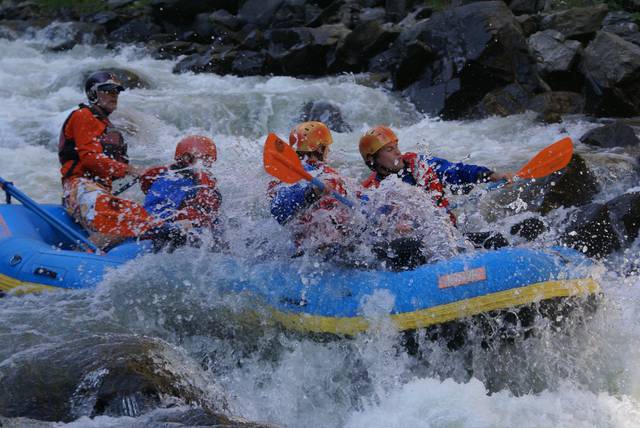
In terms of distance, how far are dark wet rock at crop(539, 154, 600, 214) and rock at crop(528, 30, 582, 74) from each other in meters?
4.01

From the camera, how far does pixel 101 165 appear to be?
619cm

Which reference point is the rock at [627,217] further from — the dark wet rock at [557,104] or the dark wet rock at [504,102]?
the dark wet rock at [504,102]

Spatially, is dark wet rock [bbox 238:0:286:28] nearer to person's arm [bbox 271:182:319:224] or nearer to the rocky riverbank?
the rocky riverbank

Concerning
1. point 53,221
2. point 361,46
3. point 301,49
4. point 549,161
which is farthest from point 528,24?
point 53,221

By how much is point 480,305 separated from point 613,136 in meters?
4.93

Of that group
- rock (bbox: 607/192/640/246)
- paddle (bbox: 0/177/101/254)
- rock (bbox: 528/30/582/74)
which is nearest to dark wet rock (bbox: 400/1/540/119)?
rock (bbox: 528/30/582/74)

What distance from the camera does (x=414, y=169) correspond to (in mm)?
5363

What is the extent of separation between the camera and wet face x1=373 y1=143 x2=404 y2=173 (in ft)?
17.3

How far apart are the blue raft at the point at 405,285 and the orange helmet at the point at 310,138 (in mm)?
779

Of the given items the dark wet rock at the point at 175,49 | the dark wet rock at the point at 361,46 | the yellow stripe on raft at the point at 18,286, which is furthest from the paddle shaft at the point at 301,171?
the dark wet rock at the point at 175,49

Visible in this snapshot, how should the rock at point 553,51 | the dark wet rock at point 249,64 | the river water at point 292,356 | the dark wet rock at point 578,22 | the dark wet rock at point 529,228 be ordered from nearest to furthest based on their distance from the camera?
the river water at point 292,356 < the dark wet rock at point 529,228 < the rock at point 553,51 < the dark wet rock at point 578,22 < the dark wet rock at point 249,64

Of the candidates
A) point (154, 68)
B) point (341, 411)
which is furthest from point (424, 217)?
point (154, 68)

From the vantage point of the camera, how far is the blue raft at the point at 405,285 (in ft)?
14.2

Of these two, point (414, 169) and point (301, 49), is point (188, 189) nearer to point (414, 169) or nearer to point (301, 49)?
point (414, 169)
